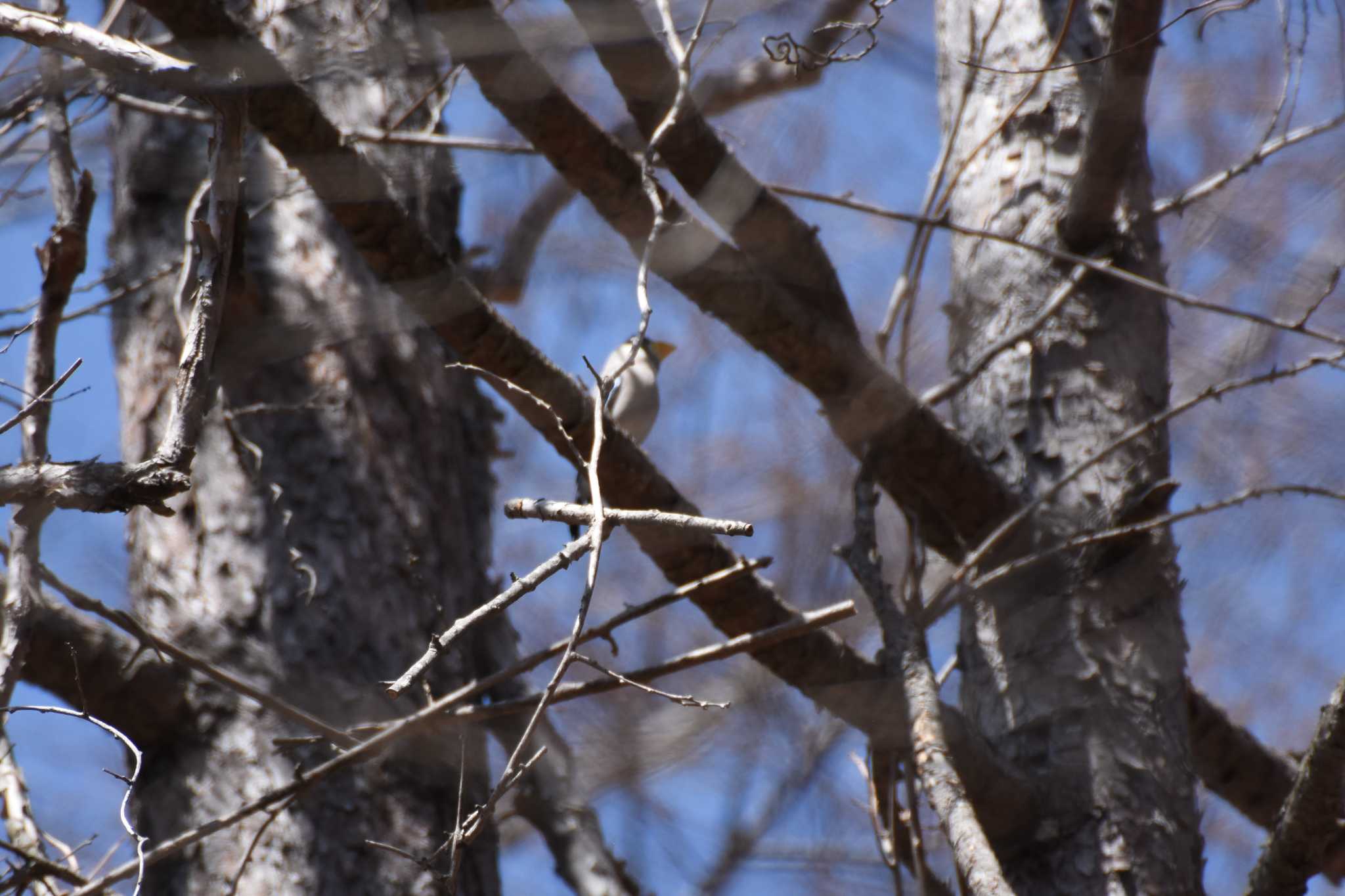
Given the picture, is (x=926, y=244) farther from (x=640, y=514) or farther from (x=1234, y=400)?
(x=1234, y=400)

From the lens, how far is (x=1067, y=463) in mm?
2223

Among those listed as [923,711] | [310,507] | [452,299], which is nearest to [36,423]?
[452,299]

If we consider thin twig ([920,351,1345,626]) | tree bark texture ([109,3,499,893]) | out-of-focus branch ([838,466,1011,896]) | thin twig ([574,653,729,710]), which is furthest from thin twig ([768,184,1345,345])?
thin twig ([574,653,729,710])

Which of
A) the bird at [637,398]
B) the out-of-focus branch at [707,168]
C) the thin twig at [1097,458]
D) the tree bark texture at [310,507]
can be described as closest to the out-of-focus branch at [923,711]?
the thin twig at [1097,458]

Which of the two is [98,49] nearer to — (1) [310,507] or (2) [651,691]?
(2) [651,691]

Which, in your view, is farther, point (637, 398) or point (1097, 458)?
point (637, 398)

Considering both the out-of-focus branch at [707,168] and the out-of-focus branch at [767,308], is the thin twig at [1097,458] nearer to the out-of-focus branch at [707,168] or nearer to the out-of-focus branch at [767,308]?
the out-of-focus branch at [767,308]

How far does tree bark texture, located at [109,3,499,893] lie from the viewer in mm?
2082

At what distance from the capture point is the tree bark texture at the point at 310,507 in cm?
208

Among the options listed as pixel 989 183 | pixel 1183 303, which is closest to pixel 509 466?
pixel 989 183

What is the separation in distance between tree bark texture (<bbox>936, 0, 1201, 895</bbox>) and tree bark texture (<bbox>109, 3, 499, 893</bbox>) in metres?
0.97

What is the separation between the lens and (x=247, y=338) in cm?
241

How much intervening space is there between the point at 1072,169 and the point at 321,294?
154 cm

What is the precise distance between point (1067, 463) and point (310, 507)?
56.0 inches
